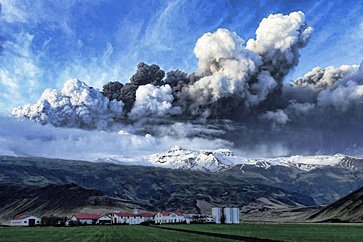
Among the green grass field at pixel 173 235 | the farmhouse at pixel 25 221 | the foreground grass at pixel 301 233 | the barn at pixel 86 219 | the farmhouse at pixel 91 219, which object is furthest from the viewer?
the farmhouse at pixel 25 221

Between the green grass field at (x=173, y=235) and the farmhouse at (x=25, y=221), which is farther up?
the green grass field at (x=173, y=235)

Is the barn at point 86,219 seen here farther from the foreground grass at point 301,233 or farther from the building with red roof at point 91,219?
the foreground grass at point 301,233

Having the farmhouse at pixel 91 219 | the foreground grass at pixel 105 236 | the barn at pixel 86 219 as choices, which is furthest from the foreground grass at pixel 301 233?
the barn at pixel 86 219

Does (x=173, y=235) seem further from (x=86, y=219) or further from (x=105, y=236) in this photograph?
(x=86, y=219)

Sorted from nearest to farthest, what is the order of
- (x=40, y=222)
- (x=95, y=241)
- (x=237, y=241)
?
(x=237, y=241) < (x=95, y=241) < (x=40, y=222)

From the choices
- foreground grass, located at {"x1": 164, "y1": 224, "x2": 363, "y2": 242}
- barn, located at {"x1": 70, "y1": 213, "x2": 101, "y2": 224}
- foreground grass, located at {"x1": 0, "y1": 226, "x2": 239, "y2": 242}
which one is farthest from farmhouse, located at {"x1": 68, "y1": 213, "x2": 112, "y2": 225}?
foreground grass, located at {"x1": 0, "y1": 226, "x2": 239, "y2": 242}

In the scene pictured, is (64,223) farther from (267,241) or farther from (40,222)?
(267,241)

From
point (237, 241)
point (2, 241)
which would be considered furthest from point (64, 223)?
point (237, 241)

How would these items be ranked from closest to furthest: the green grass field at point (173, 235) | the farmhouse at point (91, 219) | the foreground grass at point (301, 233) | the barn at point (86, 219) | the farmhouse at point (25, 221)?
1. the foreground grass at point (301, 233)
2. the green grass field at point (173, 235)
3. the barn at point (86, 219)
4. the farmhouse at point (91, 219)
5. the farmhouse at point (25, 221)

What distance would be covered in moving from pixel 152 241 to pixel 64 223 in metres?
121

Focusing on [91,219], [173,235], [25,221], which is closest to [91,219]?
[91,219]

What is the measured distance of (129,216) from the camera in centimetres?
19888

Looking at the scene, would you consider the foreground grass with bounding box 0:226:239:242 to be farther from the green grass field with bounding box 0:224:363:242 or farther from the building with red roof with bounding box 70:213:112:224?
the building with red roof with bounding box 70:213:112:224

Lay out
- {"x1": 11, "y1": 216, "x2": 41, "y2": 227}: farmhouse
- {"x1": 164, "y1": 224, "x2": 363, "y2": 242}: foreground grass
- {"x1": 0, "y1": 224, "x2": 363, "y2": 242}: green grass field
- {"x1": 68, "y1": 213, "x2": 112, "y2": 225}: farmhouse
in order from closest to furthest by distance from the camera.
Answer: {"x1": 164, "y1": 224, "x2": 363, "y2": 242}: foreground grass → {"x1": 0, "y1": 224, "x2": 363, "y2": 242}: green grass field → {"x1": 68, "y1": 213, "x2": 112, "y2": 225}: farmhouse → {"x1": 11, "y1": 216, "x2": 41, "y2": 227}: farmhouse
